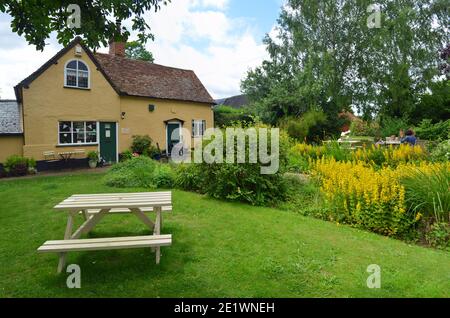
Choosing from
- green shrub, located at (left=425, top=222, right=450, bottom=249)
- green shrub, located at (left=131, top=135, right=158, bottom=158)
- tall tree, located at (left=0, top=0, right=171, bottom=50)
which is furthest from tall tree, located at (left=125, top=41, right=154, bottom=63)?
green shrub, located at (left=425, top=222, right=450, bottom=249)

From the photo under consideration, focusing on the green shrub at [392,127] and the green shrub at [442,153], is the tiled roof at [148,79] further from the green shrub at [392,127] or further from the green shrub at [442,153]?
the green shrub at [442,153]

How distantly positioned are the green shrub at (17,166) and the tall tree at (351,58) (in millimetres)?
13571

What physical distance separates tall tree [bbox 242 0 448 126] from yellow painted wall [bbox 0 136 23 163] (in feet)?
44.7

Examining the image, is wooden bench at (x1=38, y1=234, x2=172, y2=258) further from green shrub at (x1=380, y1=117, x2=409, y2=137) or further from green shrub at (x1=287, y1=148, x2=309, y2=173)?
green shrub at (x1=380, y1=117, x2=409, y2=137)

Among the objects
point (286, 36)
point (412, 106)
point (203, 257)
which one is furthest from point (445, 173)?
point (286, 36)

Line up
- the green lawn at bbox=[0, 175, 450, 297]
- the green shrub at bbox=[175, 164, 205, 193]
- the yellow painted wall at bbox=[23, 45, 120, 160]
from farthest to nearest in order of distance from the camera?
1. the yellow painted wall at bbox=[23, 45, 120, 160]
2. the green shrub at bbox=[175, 164, 205, 193]
3. the green lawn at bbox=[0, 175, 450, 297]

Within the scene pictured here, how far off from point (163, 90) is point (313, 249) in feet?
57.4

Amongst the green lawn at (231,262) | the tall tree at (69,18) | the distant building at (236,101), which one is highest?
the distant building at (236,101)

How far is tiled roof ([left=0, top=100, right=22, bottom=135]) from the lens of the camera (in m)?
14.2

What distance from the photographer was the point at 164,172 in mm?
9992

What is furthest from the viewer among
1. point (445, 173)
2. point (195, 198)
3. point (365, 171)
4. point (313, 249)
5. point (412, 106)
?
point (412, 106)

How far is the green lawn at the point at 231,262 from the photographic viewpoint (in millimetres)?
3434

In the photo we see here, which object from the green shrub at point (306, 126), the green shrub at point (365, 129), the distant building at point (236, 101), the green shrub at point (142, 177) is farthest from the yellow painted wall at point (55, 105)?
the distant building at point (236, 101)
